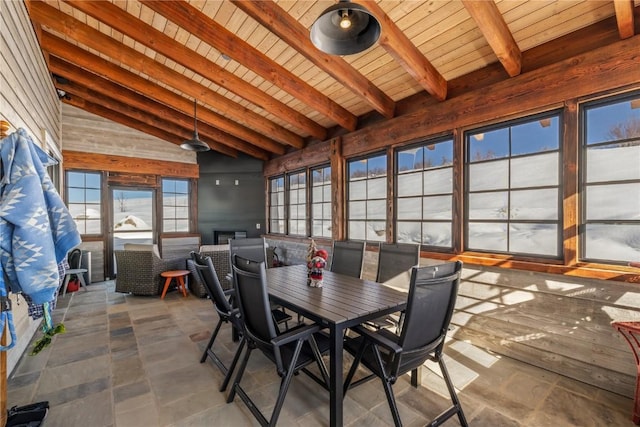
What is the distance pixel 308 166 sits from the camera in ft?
18.9

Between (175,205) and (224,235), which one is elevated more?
(175,205)

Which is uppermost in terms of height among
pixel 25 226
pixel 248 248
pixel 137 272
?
pixel 25 226

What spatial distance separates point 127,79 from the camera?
164 inches

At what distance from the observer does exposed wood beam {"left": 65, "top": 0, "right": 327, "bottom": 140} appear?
2.82 meters

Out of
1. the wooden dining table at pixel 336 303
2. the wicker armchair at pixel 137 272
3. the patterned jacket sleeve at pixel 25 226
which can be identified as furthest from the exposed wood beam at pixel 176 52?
the wicker armchair at pixel 137 272

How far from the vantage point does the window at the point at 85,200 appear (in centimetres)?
578

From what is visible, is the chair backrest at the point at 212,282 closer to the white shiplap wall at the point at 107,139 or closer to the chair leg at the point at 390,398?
the chair leg at the point at 390,398

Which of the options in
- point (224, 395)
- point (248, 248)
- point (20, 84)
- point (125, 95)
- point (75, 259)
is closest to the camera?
point (224, 395)

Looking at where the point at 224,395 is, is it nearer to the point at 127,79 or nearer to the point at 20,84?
the point at 20,84

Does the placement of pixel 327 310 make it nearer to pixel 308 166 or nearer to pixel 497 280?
pixel 497 280

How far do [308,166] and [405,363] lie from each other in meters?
4.49

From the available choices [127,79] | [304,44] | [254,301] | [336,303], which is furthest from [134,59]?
[336,303]

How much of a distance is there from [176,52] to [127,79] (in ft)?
4.97

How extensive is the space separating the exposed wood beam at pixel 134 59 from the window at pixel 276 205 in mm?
1848
